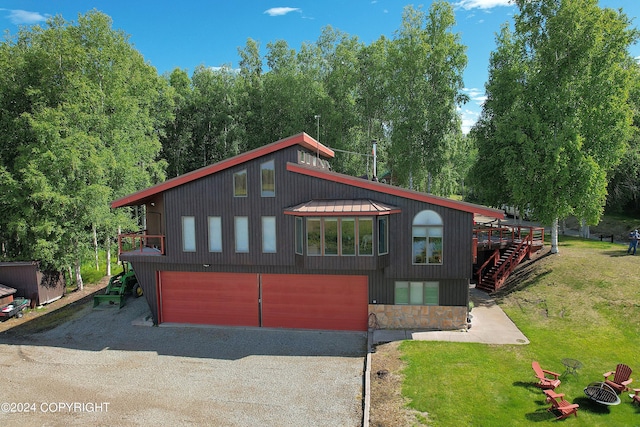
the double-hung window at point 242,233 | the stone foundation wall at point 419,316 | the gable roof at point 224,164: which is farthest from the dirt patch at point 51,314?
the stone foundation wall at point 419,316

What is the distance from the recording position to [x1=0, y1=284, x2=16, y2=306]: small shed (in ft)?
67.6

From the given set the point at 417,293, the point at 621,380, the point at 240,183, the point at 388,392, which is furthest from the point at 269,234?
the point at 621,380

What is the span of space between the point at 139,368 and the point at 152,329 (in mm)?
4264

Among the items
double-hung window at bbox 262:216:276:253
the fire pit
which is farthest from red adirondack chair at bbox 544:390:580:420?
double-hung window at bbox 262:216:276:253

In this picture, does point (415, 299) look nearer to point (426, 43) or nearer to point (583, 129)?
point (583, 129)

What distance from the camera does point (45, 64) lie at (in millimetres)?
25516

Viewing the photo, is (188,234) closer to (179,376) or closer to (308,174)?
(308,174)

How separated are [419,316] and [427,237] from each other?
3.39m

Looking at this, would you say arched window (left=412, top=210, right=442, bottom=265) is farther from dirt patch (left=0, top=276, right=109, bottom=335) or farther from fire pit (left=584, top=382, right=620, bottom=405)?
dirt patch (left=0, top=276, right=109, bottom=335)

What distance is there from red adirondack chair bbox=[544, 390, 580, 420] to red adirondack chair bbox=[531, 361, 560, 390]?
604mm

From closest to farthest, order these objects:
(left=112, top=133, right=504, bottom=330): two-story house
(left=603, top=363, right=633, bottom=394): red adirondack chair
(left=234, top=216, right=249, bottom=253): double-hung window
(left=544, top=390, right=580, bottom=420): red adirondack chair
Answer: (left=544, top=390, right=580, bottom=420): red adirondack chair < (left=603, top=363, right=633, bottom=394): red adirondack chair < (left=112, top=133, right=504, bottom=330): two-story house < (left=234, top=216, right=249, bottom=253): double-hung window

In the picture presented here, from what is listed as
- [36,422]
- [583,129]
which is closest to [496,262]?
[583,129]

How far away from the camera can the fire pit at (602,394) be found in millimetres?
10727

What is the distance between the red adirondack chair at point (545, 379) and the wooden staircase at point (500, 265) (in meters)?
10.2
